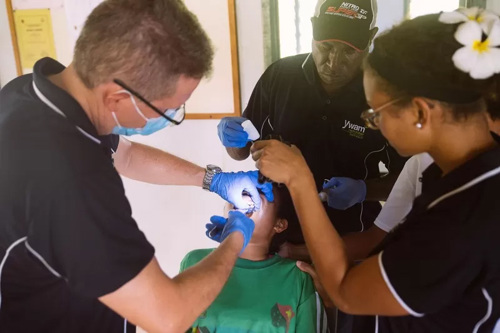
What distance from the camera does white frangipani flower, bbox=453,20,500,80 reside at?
0.84 m

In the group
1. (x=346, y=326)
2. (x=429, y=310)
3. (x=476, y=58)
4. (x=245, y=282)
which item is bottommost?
(x=346, y=326)

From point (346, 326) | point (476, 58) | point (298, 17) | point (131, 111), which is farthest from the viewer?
point (298, 17)

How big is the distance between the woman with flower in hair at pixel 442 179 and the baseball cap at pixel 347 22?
0.62 metres

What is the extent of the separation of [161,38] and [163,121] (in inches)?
9.9

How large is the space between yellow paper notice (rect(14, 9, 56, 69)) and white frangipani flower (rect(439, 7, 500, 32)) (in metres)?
2.38

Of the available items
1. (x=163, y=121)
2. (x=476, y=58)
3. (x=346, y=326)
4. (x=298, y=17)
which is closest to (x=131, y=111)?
(x=163, y=121)

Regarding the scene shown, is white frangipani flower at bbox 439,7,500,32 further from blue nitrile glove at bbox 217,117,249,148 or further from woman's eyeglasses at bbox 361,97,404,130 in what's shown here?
blue nitrile glove at bbox 217,117,249,148

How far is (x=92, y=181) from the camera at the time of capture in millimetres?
902

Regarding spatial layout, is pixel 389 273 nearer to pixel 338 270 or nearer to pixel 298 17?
pixel 338 270

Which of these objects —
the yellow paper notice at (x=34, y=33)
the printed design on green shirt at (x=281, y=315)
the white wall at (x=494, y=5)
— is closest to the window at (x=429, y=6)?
the white wall at (x=494, y=5)

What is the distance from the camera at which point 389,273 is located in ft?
2.92

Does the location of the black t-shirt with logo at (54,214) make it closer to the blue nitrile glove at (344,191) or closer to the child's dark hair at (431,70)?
the child's dark hair at (431,70)

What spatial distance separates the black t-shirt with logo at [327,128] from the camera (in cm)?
173

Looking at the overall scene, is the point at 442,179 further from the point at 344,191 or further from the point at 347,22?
the point at 347,22
